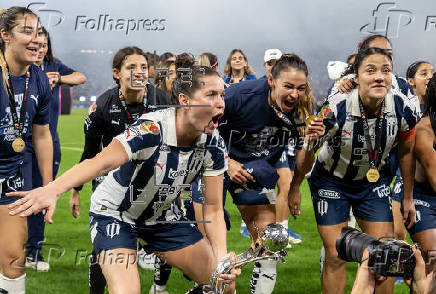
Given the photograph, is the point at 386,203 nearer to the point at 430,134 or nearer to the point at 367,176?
the point at 367,176

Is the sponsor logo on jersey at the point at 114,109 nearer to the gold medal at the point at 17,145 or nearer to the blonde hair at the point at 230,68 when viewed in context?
the gold medal at the point at 17,145

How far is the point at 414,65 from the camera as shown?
7.05 meters

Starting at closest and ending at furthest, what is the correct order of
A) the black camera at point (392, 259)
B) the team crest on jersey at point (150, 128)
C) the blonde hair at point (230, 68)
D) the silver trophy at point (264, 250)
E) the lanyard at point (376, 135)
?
the black camera at point (392, 259), the silver trophy at point (264, 250), the team crest on jersey at point (150, 128), the lanyard at point (376, 135), the blonde hair at point (230, 68)

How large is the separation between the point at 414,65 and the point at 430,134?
233 centimetres

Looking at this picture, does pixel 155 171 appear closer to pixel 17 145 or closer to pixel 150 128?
pixel 150 128

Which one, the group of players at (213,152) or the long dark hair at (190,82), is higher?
the long dark hair at (190,82)

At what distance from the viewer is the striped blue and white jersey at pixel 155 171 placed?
12.8 feet

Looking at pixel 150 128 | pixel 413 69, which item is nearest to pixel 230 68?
pixel 413 69

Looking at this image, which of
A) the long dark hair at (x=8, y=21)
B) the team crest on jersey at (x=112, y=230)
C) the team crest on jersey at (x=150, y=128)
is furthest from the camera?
Answer: the long dark hair at (x=8, y=21)

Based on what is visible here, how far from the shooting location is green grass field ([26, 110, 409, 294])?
Answer: 612 cm

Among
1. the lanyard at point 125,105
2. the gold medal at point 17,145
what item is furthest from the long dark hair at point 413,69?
the gold medal at point 17,145

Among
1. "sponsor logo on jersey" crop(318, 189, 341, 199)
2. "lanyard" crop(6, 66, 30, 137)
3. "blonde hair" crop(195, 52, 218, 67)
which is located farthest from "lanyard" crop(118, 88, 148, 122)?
"blonde hair" crop(195, 52, 218, 67)

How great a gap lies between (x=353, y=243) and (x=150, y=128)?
1.33 m

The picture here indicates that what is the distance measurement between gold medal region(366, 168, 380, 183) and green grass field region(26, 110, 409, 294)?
5.03ft
